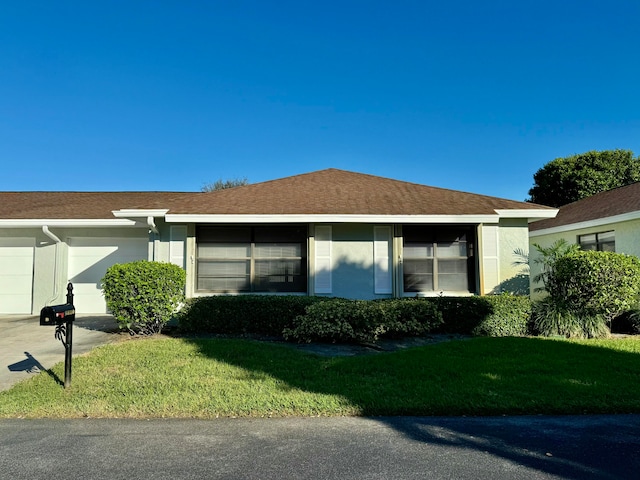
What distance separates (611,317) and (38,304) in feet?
48.5

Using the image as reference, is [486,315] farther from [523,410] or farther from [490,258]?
[523,410]

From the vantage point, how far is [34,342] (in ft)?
27.8

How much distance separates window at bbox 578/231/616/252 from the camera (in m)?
13.0

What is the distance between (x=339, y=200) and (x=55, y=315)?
7493 millimetres

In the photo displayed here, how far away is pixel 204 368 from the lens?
6199 mm

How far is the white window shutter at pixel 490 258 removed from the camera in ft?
34.9

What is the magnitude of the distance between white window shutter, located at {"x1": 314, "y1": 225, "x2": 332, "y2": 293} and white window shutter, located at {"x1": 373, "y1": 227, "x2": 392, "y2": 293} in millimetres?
1161

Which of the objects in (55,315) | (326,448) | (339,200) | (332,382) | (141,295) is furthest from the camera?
(339,200)

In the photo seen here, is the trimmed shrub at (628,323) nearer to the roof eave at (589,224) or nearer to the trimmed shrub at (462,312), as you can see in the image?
the roof eave at (589,224)

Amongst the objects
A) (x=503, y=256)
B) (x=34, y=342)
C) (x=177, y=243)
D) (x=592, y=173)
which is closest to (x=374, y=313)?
(x=503, y=256)

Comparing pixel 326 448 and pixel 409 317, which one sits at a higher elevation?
pixel 409 317

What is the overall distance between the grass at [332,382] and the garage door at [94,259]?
5.60 m

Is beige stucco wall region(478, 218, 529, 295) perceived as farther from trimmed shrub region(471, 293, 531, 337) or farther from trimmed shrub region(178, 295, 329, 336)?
trimmed shrub region(178, 295, 329, 336)

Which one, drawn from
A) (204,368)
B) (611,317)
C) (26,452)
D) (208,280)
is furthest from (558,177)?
(26,452)
